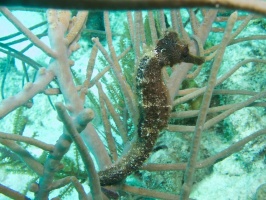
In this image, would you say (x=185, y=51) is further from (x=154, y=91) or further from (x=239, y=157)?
(x=239, y=157)

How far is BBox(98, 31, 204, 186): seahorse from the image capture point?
181cm

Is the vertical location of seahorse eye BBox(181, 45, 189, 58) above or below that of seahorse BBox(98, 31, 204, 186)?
above

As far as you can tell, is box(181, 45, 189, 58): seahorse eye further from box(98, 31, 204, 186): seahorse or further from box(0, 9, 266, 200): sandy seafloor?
box(0, 9, 266, 200): sandy seafloor

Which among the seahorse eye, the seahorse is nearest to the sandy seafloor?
the seahorse

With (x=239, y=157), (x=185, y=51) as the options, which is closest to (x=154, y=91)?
(x=185, y=51)

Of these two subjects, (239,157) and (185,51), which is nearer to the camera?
(185,51)

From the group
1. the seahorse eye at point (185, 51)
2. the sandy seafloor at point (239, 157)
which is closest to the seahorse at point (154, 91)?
the seahorse eye at point (185, 51)

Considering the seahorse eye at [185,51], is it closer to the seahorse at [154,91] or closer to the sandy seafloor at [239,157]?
the seahorse at [154,91]

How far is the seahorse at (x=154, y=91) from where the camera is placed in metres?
1.81

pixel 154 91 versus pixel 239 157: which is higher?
pixel 239 157

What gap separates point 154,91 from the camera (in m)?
1.82

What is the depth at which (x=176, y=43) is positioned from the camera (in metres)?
1.88

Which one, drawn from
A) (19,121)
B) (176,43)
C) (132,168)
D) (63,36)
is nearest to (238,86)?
(176,43)

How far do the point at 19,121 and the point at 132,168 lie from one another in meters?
1.29
